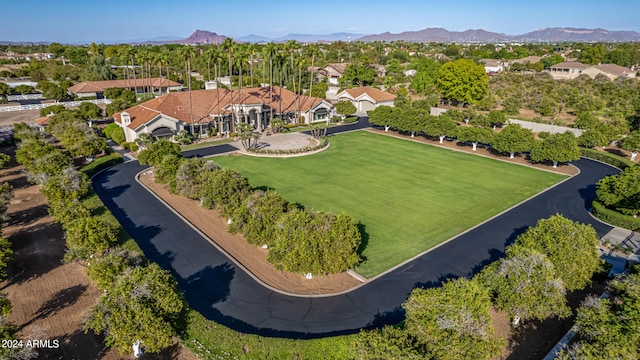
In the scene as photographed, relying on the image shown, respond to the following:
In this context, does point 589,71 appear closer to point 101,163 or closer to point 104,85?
point 101,163

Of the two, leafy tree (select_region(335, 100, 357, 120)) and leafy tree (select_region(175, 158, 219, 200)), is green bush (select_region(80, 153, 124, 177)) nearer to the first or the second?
leafy tree (select_region(175, 158, 219, 200))

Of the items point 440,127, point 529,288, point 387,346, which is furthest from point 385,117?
point 387,346

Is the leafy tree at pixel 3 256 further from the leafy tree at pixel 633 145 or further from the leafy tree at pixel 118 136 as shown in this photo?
the leafy tree at pixel 633 145

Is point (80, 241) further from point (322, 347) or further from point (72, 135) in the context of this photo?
point (72, 135)

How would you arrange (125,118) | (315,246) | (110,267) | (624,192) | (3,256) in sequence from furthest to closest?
(125,118) < (624,192) < (315,246) < (3,256) < (110,267)

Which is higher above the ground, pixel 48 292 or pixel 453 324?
pixel 453 324

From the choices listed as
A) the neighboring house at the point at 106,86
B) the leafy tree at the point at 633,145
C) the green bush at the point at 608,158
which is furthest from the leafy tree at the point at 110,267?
the neighboring house at the point at 106,86

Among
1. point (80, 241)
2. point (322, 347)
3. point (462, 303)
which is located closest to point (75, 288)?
point (80, 241)
